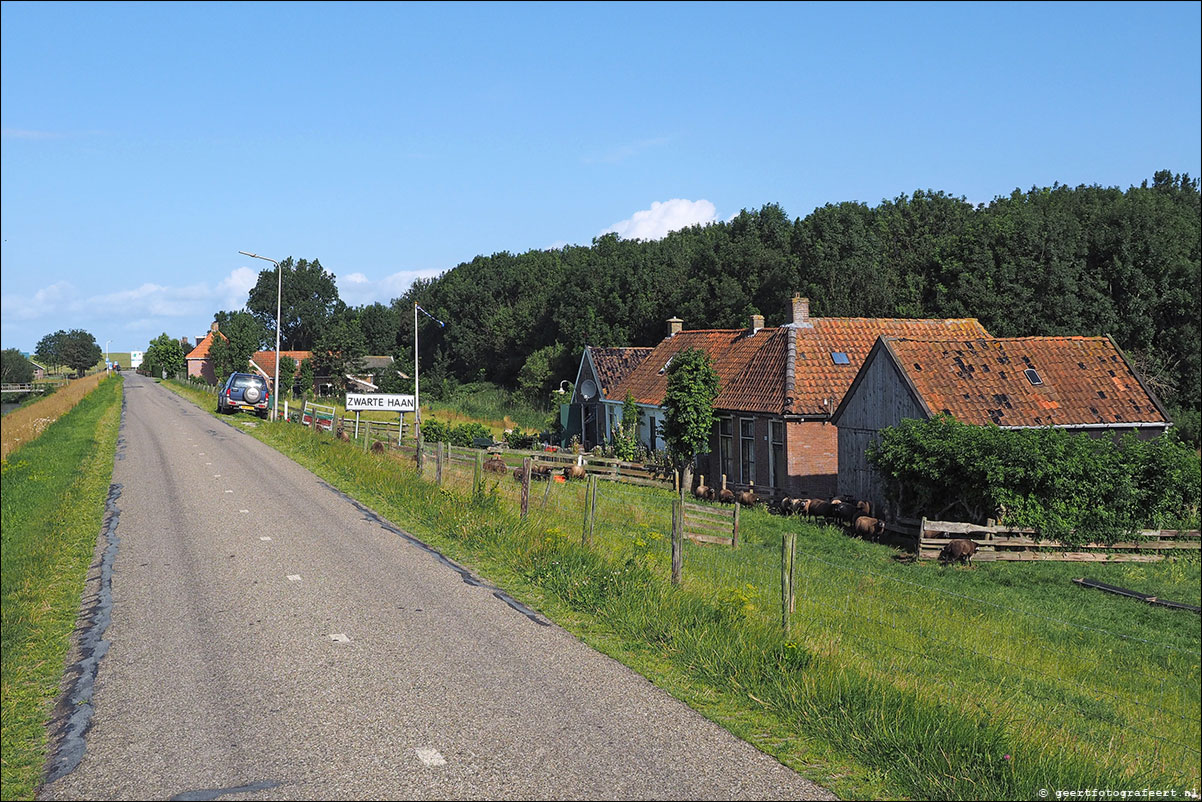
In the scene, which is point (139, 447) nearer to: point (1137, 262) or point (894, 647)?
point (894, 647)

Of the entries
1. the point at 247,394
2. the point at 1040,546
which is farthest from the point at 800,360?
the point at 247,394

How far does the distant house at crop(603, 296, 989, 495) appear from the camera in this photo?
32.0 metres

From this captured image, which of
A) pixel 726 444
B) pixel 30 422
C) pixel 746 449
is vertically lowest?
pixel 746 449

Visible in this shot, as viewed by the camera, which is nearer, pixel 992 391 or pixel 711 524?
pixel 711 524

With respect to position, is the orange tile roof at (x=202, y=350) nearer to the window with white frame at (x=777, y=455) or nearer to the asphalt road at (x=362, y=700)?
the window with white frame at (x=777, y=455)

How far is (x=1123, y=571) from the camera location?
63.1 ft

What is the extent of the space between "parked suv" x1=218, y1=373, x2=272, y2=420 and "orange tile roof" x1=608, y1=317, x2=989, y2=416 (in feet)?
67.7

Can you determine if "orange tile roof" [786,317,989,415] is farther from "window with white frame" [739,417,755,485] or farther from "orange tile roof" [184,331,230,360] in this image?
"orange tile roof" [184,331,230,360]

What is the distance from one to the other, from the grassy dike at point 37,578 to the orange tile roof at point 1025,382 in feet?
67.4

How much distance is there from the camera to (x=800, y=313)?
36.2 m

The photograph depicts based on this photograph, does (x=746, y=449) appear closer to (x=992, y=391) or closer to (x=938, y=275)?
(x=992, y=391)

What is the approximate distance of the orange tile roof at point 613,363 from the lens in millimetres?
48906

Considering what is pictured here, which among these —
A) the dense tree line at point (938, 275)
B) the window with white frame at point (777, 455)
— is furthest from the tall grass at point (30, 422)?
the dense tree line at point (938, 275)

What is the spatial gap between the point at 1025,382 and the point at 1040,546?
25.9ft
